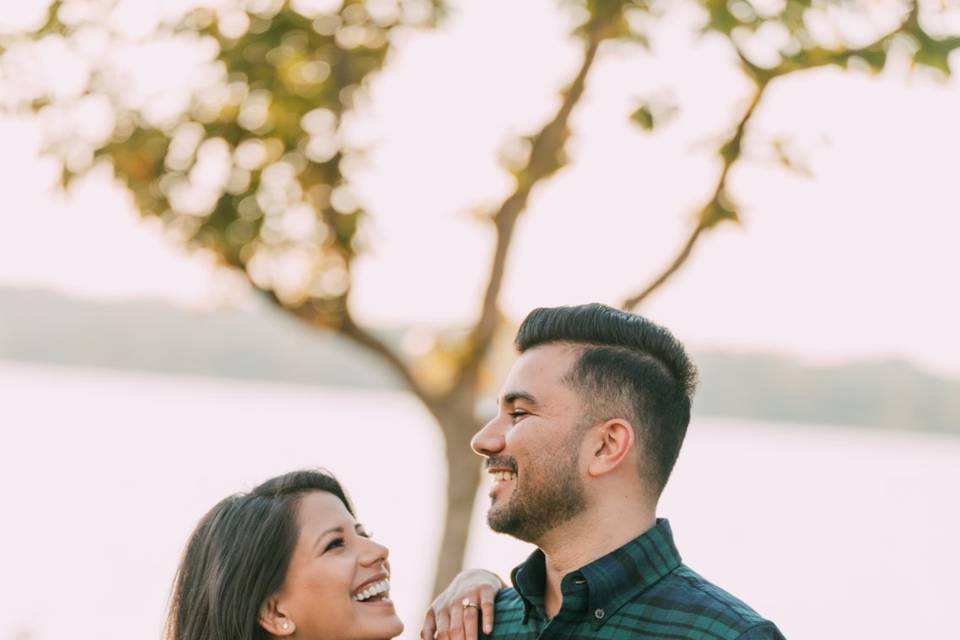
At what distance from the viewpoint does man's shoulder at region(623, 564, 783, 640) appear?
9.39 feet

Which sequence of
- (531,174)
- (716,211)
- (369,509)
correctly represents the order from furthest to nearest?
1. (369,509)
2. (531,174)
3. (716,211)

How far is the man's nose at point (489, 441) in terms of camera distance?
3.16 metres

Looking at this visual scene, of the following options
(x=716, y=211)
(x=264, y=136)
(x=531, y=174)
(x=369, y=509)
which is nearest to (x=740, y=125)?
(x=716, y=211)

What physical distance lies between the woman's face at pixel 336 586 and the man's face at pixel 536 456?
0.54 metres

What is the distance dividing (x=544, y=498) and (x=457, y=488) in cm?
439

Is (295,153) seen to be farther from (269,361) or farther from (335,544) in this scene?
(269,361)

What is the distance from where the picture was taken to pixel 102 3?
20.6ft

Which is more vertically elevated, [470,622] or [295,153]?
[295,153]

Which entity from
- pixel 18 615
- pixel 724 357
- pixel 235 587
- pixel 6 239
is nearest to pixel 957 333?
pixel 724 357

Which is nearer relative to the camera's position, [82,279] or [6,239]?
[6,239]

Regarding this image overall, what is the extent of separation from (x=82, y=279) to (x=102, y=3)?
34096mm

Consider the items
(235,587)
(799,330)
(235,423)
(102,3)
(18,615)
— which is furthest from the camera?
(235,423)

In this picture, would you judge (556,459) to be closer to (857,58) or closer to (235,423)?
(857,58)

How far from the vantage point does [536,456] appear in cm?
312
